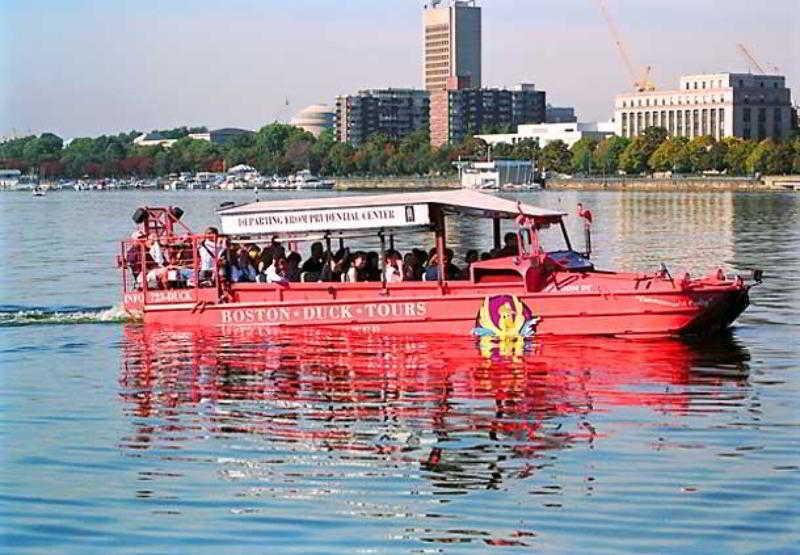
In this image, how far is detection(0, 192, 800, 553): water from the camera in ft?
52.8

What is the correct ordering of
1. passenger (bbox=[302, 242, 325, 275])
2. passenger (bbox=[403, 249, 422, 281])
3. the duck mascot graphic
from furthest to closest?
passenger (bbox=[302, 242, 325, 275]), passenger (bbox=[403, 249, 422, 281]), the duck mascot graphic

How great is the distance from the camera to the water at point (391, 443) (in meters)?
16.1

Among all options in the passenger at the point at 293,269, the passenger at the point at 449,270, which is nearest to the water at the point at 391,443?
the passenger at the point at 449,270

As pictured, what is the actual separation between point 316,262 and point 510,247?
175 inches

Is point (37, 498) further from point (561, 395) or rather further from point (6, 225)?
point (6, 225)

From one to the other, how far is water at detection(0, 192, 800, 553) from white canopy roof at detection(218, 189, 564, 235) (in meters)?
2.40

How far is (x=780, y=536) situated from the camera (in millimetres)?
15703

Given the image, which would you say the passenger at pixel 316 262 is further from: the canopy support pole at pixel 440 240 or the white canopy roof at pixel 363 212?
the canopy support pole at pixel 440 240

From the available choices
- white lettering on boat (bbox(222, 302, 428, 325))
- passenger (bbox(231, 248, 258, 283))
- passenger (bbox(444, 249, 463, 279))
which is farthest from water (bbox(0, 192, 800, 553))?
passenger (bbox(231, 248, 258, 283))

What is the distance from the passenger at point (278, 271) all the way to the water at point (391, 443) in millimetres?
1583

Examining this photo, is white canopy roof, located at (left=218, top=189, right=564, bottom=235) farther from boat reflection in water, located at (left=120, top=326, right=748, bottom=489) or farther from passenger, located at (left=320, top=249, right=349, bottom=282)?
boat reflection in water, located at (left=120, top=326, right=748, bottom=489)

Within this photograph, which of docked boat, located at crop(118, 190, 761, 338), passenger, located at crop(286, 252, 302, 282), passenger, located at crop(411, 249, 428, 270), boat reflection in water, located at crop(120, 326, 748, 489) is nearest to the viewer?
boat reflection in water, located at crop(120, 326, 748, 489)

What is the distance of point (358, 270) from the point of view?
32.7m

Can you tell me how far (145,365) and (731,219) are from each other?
260 ft
